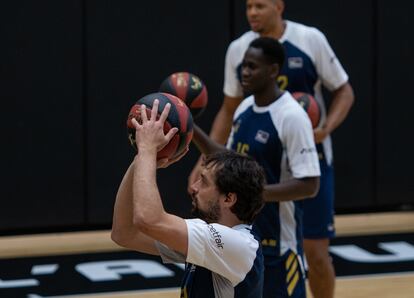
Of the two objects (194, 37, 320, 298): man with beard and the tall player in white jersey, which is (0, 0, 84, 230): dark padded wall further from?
(194, 37, 320, 298): man with beard

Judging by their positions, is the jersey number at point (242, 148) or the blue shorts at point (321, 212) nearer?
the jersey number at point (242, 148)

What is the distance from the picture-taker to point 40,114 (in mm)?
8320

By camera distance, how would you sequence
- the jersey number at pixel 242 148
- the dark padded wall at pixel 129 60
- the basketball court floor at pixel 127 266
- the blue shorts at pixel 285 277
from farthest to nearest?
the dark padded wall at pixel 129 60, the basketball court floor at pixel 127 266, the jersey number at pixel 242 148, the blue shorts at pixel 285 277

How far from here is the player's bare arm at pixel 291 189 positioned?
16.0ft

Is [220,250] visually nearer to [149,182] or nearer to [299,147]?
[149,182]

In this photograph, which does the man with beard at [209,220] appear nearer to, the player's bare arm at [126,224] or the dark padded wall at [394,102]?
the player's bare arm at [126,224]

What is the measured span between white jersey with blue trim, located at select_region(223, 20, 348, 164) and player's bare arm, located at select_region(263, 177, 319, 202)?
3.92 feet

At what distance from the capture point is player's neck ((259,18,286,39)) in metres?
6.23

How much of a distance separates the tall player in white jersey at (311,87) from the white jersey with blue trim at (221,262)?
8.69 feet

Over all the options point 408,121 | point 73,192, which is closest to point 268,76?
point 73,192

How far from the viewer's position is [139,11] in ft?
27.8

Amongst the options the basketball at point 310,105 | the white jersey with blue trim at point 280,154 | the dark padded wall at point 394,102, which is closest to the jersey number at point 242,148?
the white jersey with blue trim at point 280,154

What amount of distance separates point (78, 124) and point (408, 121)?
3153 millimetres

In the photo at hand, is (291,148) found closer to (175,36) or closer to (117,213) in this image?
(117,213)
